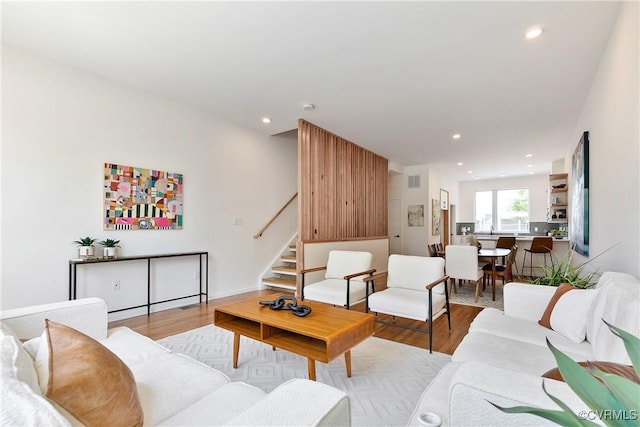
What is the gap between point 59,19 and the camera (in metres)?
2.57

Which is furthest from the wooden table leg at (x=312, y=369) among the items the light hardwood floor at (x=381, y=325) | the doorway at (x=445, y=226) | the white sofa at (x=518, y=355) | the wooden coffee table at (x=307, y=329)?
the doorway at (x=445, y=226)

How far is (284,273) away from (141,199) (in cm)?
264

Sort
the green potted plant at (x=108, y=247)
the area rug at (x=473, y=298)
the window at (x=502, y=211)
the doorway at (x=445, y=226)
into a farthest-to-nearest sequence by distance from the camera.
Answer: the window at (x=502, y=211), the doorway at (x=445, y=226), the area rug at (x=473, y=298), the green potted plant at (x=108, y=247)

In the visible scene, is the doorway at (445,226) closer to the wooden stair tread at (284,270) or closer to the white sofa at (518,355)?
the wooden stair tread at (284,270)

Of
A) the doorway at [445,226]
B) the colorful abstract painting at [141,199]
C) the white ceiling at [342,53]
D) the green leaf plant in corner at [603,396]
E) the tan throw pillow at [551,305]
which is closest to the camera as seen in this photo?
the green leaf plant in corner at [603,396]

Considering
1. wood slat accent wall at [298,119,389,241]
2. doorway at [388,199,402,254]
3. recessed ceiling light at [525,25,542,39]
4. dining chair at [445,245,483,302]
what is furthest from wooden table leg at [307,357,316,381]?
doorway at [388,199,402,254]

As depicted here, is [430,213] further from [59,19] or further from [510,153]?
[59,19]

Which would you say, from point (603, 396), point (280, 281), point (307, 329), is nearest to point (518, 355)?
point (307, 329)

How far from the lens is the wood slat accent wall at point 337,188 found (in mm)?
5008

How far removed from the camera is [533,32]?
8.76ft

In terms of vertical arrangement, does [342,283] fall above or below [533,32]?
below

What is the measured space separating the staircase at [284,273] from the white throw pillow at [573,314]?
3.64 meters

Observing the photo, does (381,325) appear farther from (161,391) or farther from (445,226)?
(445,226)

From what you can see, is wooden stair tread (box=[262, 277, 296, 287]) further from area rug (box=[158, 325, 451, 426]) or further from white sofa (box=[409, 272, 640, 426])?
white sofa (box=[409, 272, 640, 426])
